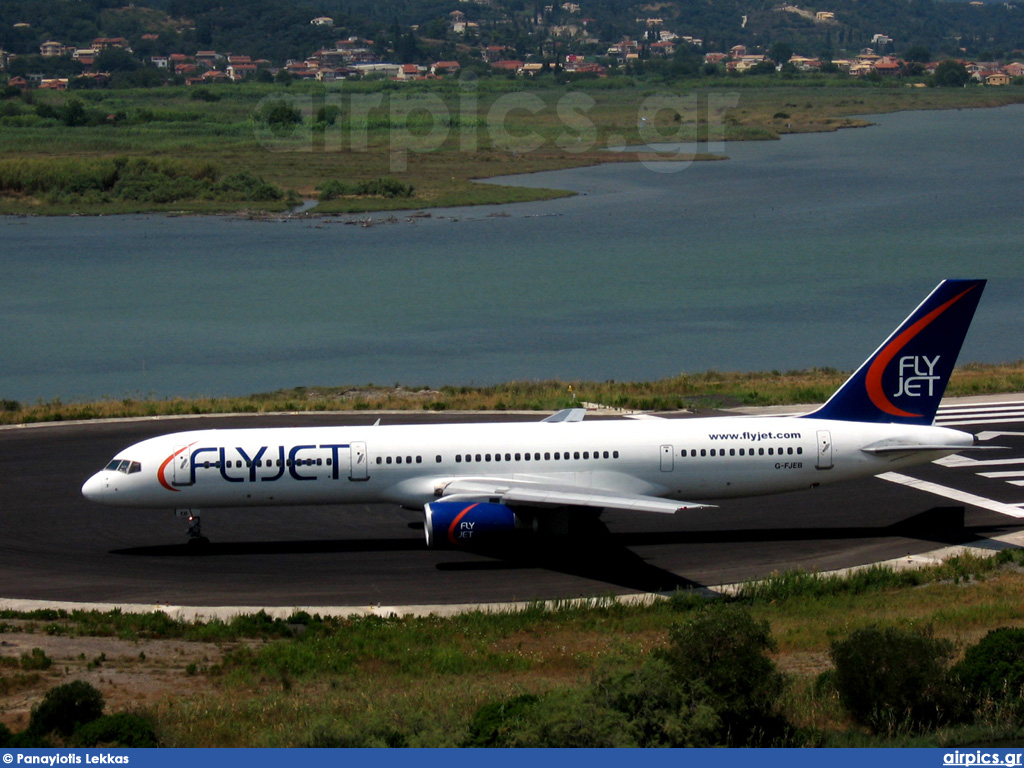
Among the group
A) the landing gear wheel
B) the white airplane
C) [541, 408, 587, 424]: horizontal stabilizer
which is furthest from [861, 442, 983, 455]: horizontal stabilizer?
the landing gear wheel

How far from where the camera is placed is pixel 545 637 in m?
30.6

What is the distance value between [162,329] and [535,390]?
42.7 metres

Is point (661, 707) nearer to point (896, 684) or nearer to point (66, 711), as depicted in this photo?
point (896, 684)

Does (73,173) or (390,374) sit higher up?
(73,173)

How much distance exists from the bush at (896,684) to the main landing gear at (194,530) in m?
22.2

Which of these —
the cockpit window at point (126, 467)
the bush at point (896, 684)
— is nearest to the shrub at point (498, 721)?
the bush at point (896, 684)

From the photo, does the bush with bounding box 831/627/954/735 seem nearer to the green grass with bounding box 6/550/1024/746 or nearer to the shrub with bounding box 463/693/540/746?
the green grass with bounding box 6/550/1024/746

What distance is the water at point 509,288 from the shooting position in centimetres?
8419

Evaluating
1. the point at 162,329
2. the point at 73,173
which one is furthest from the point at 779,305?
the point at 73,173

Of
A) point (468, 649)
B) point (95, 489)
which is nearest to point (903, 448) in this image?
point (468, 649)

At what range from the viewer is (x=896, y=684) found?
23078 mm

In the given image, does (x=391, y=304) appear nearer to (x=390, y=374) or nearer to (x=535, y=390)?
(x=390, y=374)

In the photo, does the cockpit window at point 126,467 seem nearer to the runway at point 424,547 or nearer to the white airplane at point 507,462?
the white airplane at point 507,462

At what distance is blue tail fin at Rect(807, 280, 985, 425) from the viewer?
3931cm
